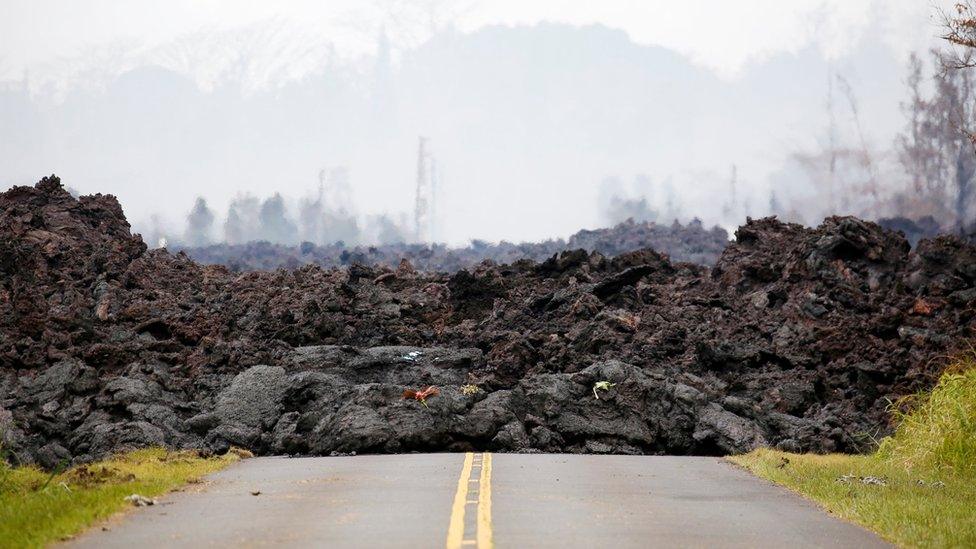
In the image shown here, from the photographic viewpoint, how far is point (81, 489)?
19109 mm

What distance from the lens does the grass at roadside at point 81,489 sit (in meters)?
15.2

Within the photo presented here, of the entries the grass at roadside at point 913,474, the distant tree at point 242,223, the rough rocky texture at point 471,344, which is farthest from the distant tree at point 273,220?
the grass at roadside at point 913,474

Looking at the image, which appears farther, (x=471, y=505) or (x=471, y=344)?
(x=471, y=344)

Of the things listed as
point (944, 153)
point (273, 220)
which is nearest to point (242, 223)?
point (273, 220)

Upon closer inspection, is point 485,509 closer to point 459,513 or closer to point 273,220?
point 459,513

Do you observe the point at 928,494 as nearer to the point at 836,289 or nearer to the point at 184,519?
the point at 184,519

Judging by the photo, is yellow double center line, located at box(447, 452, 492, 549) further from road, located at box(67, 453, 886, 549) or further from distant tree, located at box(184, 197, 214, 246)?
distant tree, located at box(184, 197, 214, 246)

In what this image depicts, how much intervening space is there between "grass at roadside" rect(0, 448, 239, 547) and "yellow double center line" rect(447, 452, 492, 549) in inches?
160

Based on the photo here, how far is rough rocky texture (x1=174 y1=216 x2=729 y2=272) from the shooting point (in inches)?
3063

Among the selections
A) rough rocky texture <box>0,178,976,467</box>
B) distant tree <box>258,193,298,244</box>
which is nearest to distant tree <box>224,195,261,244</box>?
distant tree <box>258,193,298,244</box>

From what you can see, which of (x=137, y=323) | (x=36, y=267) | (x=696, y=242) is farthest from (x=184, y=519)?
(x=696, y=242)

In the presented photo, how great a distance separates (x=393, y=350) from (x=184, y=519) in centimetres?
1815

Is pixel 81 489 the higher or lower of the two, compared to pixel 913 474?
higher

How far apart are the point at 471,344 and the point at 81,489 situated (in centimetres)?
1779
